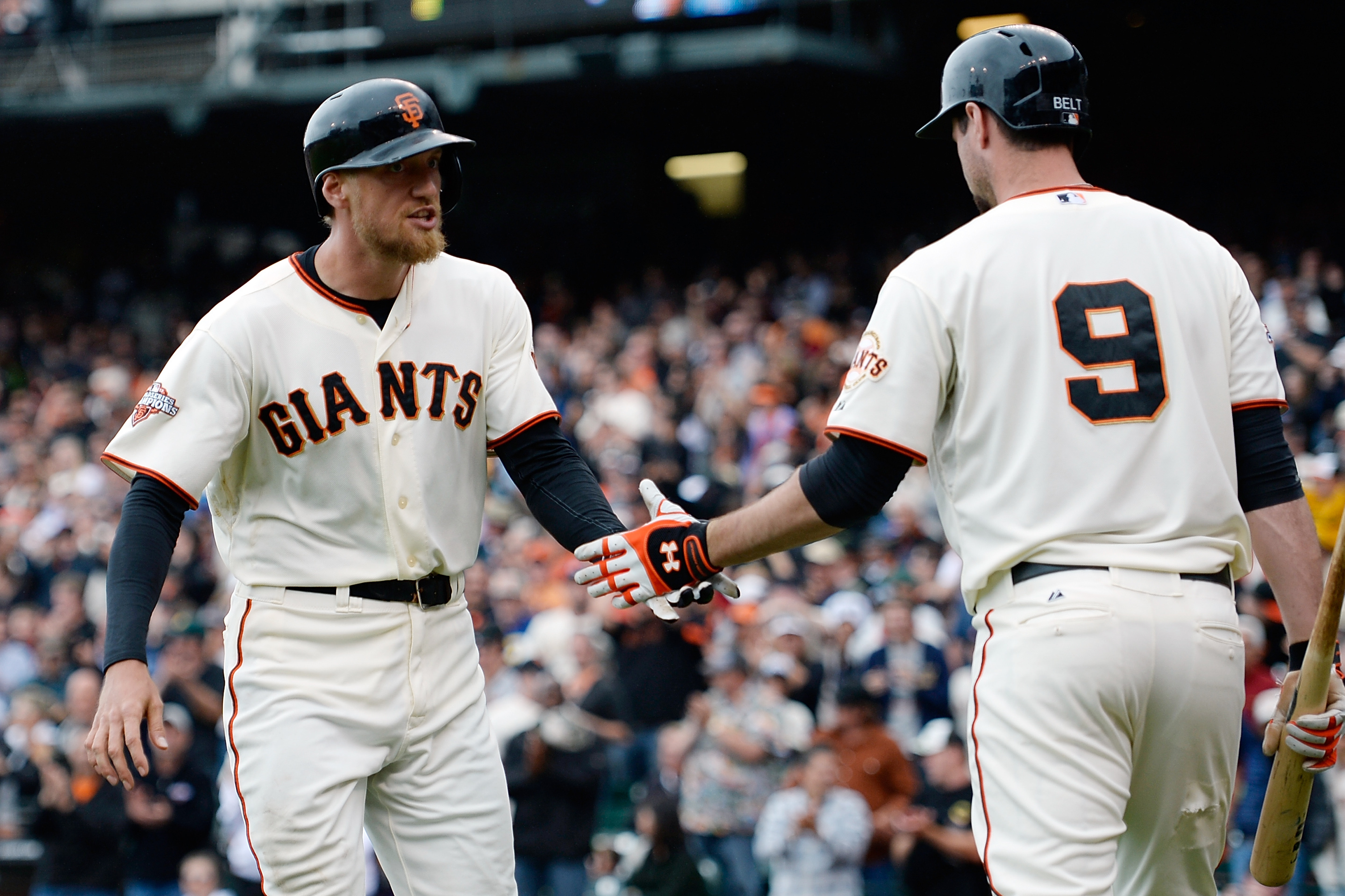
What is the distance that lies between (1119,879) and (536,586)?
21.5 feet

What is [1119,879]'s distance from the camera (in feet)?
9.47

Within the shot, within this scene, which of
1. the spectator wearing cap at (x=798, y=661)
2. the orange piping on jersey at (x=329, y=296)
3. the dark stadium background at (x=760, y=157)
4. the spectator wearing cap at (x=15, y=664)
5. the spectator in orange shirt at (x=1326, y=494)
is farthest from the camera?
the dark stadium background at (x=760, y=157)

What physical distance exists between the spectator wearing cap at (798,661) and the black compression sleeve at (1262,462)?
4.20 m

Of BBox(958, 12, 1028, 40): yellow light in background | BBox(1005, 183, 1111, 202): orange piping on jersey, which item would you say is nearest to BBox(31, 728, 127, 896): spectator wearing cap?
BBox(1005, 183, 1111, 202): orange piping on jersey

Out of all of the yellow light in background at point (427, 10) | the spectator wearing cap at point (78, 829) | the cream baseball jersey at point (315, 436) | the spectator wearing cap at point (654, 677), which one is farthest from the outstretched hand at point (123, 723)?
the yellow light in background at point (427, 10)

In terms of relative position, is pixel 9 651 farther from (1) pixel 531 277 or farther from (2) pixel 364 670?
(1) pixel 531 277

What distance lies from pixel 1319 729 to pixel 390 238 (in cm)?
240

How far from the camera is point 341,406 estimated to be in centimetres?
327

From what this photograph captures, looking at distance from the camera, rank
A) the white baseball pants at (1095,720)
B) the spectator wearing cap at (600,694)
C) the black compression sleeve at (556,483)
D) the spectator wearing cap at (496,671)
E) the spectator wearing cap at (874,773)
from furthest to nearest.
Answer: the spectator wearing cap at (496,671) < the spectator wearing cap at (600,694) < the spectator wearing cap at (874,773) < the black compression sleeve at (556,483) < the white baseball pants at (1095,720)

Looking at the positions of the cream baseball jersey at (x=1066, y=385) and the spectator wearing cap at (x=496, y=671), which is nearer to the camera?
the cream baseball jersey at (x=1066, y=385)

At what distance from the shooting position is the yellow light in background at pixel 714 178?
1836 cm

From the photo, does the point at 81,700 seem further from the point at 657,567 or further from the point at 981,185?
the point at 981,185

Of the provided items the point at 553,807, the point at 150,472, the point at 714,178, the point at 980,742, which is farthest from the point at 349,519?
the point at 714,178

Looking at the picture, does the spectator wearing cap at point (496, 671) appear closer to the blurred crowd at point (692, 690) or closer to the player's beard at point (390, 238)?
the blurred crowd at point (692, 690)
